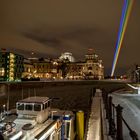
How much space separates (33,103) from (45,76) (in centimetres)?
15581

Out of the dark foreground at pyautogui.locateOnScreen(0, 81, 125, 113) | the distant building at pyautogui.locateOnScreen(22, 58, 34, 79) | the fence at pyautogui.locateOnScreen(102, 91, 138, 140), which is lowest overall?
the dark foreground at pyautogui.locateOnScreen(0, 81, 125, 113)

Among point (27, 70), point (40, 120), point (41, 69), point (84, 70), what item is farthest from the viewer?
point (84, 70)

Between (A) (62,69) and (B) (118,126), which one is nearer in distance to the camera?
(B) (118,126)

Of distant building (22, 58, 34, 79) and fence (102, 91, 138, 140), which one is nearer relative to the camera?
fence (102, 91, 138, 140)

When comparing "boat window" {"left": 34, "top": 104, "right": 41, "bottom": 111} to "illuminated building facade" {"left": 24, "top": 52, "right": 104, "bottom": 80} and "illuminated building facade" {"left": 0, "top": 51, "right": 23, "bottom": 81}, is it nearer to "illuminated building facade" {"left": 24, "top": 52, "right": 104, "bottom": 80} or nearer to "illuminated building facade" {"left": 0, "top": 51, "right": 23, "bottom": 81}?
"illuminated building facade" {"left": 0, "top": 51, "right": 23, "bottom": 81}

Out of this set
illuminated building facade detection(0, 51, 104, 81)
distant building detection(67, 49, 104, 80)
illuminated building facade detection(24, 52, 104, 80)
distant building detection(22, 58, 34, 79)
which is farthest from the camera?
distant building detection(67, 49, 104, 80)

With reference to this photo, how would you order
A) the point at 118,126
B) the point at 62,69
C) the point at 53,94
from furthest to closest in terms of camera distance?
the point at 62,69 → the point at 53,94 → the point at 118,126

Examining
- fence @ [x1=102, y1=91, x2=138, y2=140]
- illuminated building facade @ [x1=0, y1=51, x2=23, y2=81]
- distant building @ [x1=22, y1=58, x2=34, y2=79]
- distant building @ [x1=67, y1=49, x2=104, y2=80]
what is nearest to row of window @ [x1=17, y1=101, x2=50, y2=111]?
fence @ [x1=102, y1=91, x2=138, y2=140]

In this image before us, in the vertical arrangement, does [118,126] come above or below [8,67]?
below

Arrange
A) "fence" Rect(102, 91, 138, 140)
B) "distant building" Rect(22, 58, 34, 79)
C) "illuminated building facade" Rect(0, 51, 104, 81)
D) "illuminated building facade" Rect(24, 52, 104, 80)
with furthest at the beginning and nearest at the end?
1. "illuminated building facade" Rect(24, 52, 104, 80)
2. "distant building" Rect(22, 58, 34, 79)
3. "illuminated building facade" Rect(0, 51, 104, 81)
4. "fence" Rect(102, 91, 138, 140)

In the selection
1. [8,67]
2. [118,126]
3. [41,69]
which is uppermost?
[41,69]

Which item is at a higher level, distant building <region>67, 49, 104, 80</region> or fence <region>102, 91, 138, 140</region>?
distant building <region>67, 49, 104, 80</region>

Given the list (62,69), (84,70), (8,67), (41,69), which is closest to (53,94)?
(8,67)

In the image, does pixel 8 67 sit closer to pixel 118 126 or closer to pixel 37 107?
pixel 37 107
